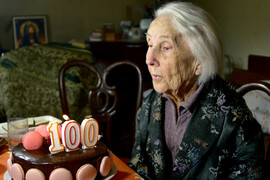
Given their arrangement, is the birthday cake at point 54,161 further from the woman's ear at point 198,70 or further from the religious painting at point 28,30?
the religious painting at point 28,30

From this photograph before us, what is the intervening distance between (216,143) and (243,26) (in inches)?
107

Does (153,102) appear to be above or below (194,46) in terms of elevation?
below

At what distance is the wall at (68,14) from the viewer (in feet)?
11.7

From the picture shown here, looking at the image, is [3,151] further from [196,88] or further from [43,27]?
[43,27]

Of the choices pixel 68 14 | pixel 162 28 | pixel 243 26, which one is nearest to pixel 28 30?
pixel 68 14

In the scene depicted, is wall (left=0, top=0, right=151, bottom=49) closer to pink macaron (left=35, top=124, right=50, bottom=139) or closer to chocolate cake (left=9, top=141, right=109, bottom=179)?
pink macaron (left=35, top=124, right=50, bottom=139)

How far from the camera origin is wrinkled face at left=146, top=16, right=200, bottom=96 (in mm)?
1202

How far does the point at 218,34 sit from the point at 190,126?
14.7 inches

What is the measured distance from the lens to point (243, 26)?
3.57m

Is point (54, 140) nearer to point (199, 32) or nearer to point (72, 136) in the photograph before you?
point (72, 136)

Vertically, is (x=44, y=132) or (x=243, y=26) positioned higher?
(x=243, y=26)

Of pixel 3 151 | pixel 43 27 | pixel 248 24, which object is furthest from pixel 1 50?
pixel 248 24

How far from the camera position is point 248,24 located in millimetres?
3473

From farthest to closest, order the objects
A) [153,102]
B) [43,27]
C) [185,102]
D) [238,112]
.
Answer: [43,27] → [153,102] → [185,102] → [238,112]
